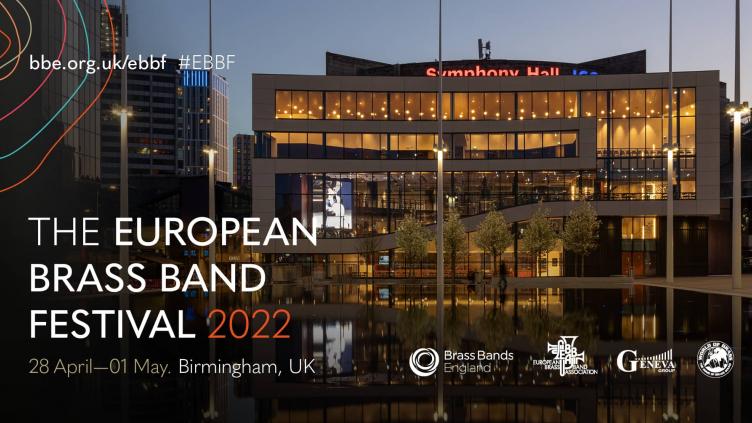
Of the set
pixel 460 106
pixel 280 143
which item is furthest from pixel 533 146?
pixel 280 143

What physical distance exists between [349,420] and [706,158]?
5571cm

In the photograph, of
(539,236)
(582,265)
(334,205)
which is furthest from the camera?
(334,205)

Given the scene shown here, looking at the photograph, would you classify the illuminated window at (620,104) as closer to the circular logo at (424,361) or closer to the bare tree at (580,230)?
the bare tree at (580,230)

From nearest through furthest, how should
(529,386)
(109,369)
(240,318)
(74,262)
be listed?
(529,386), (109,369), (240,318), (74,262)

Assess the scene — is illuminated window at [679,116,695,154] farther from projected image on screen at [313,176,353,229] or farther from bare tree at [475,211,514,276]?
projected image on screen at [313,176,353,229]

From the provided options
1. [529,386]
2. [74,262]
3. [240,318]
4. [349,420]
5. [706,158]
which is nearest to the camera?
[349,420]

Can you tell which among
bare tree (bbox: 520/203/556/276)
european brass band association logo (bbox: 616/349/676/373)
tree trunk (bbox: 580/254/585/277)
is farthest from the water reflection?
tree trunk (bbox: 580/254/585/277)

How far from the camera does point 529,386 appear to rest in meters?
13.5

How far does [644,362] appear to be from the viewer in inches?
637

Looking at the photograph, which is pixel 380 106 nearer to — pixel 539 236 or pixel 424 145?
pixel 424 145

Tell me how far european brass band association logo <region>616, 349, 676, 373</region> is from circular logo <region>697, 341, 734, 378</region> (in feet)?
2.29

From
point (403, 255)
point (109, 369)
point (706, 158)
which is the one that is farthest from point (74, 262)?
point (706, 158)

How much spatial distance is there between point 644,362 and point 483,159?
43.3m

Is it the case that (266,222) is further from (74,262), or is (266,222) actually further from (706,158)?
(706,158)
